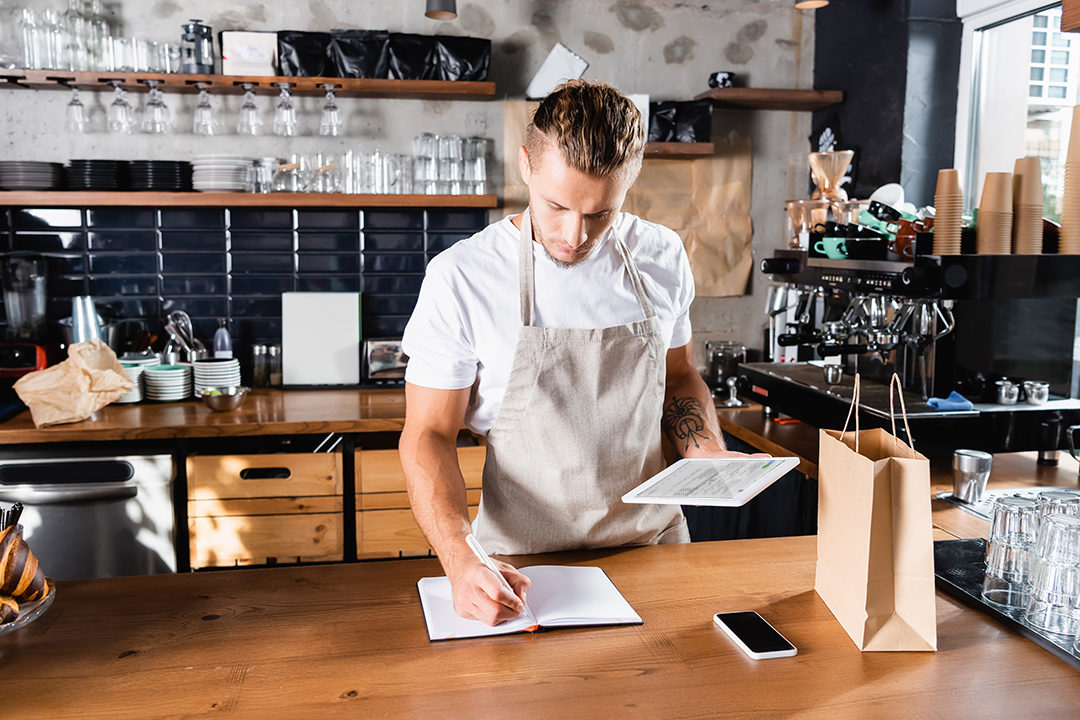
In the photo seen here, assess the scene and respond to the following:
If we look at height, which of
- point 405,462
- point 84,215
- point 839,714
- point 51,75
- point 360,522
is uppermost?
point 51,75

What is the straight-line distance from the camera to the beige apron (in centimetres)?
173

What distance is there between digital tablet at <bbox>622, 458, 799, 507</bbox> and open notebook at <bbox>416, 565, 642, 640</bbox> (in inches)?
7.4

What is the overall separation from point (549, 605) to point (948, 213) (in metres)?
1.59

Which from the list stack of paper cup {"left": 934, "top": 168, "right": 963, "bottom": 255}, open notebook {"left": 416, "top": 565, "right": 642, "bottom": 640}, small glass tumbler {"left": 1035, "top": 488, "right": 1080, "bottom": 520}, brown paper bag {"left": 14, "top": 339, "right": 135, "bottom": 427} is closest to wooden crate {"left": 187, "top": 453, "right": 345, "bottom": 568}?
brown paper bag {"left": 14, "top": 339, "right": 135, "bottom": 427}

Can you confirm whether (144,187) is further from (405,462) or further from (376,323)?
(405,462)

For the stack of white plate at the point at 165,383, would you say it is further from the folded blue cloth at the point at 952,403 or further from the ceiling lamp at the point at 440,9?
the folded blue cloth at the point at 952,403

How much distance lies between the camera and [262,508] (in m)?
3.13

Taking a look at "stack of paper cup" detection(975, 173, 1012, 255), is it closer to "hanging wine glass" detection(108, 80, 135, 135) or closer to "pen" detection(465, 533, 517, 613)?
"pen" detection(465, 533, 517, 613)

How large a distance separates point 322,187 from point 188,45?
74cm

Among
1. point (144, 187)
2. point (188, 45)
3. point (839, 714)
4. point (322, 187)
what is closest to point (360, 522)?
point (322, 187)

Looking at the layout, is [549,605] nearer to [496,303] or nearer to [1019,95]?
[496,303]

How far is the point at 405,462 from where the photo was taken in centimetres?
163

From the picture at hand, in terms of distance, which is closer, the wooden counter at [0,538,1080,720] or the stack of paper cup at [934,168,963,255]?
the wooden counter at [0,538,1080,720]

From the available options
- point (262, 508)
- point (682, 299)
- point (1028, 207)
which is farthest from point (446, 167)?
point (1028, 207)
